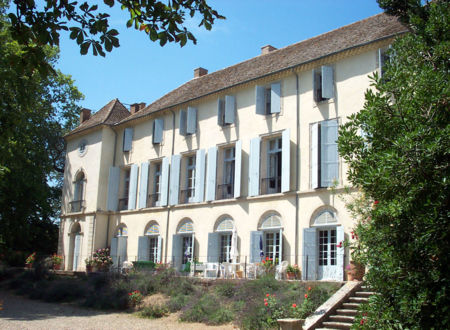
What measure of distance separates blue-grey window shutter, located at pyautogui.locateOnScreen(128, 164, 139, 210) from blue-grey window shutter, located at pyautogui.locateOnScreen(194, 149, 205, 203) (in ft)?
14.2

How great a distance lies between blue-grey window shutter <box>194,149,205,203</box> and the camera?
2130cm

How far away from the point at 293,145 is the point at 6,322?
10698mm

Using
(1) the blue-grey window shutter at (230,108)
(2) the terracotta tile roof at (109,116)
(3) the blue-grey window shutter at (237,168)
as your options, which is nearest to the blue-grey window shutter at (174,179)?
(1) the blue-grey window shutter at (230,108)

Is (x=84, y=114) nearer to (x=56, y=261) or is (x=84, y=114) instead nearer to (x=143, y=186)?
(x=143, y=186)

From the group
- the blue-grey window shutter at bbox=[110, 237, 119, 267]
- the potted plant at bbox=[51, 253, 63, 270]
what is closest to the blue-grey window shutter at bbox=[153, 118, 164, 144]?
the blue-grey window shutter at bbox=[110, 237, 119, 267]

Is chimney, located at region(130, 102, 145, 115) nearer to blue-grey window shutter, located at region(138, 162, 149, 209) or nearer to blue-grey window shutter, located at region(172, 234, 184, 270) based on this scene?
blue-grey window shutter, located at region(138, 162, 149, 209)

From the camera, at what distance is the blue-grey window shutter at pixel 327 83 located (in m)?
17.4

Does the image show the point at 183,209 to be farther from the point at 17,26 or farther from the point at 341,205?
the point at 17,26

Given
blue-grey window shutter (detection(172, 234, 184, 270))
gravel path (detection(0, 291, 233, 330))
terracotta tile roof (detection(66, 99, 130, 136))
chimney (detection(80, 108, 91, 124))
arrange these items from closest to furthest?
gravel path (detection(0, 291, 233, 330))
blue-grey window shutter (detection(172, 234, 184, 270))
terracotta tile roof (detection(66, 99, 130, 136))
chimney (detection(80, 108, 91, 124))

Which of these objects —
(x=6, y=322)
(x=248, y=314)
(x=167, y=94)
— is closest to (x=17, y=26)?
(x=248, y=314)

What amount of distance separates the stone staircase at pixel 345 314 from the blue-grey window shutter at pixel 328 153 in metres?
4.53

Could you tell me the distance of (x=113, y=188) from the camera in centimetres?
2577

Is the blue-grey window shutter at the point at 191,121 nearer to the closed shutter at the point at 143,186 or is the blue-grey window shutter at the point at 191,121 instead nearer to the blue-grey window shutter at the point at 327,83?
the closed shutter at the point at 143,186

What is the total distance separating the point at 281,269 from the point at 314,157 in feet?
12.7
